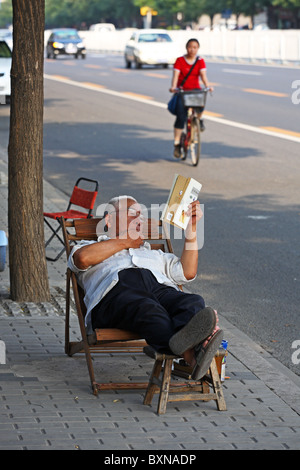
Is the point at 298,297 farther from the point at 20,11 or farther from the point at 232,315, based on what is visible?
the point at 20,11

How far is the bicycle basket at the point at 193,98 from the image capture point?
48.8ft

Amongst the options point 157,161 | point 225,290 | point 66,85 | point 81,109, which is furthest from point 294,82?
point 225,290

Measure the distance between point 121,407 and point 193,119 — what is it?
1027 cm

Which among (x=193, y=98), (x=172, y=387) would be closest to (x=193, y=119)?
(x=193, y=98)

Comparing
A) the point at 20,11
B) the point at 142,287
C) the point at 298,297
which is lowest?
the point at 298,297

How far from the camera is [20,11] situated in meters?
7.24

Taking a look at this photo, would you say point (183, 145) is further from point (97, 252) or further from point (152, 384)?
point (152, 384)

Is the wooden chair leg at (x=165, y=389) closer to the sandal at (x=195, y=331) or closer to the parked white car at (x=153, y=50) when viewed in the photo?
the sandal at (x=195, y=331)

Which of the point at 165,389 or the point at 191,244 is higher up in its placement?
the point at 191,244

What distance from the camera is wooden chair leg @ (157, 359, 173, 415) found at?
5.18 metres

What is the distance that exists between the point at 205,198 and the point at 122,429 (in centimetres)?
811

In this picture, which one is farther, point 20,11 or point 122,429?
point 20,11

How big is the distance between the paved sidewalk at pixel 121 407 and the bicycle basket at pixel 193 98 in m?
8.53

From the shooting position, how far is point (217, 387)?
527 centimetres
